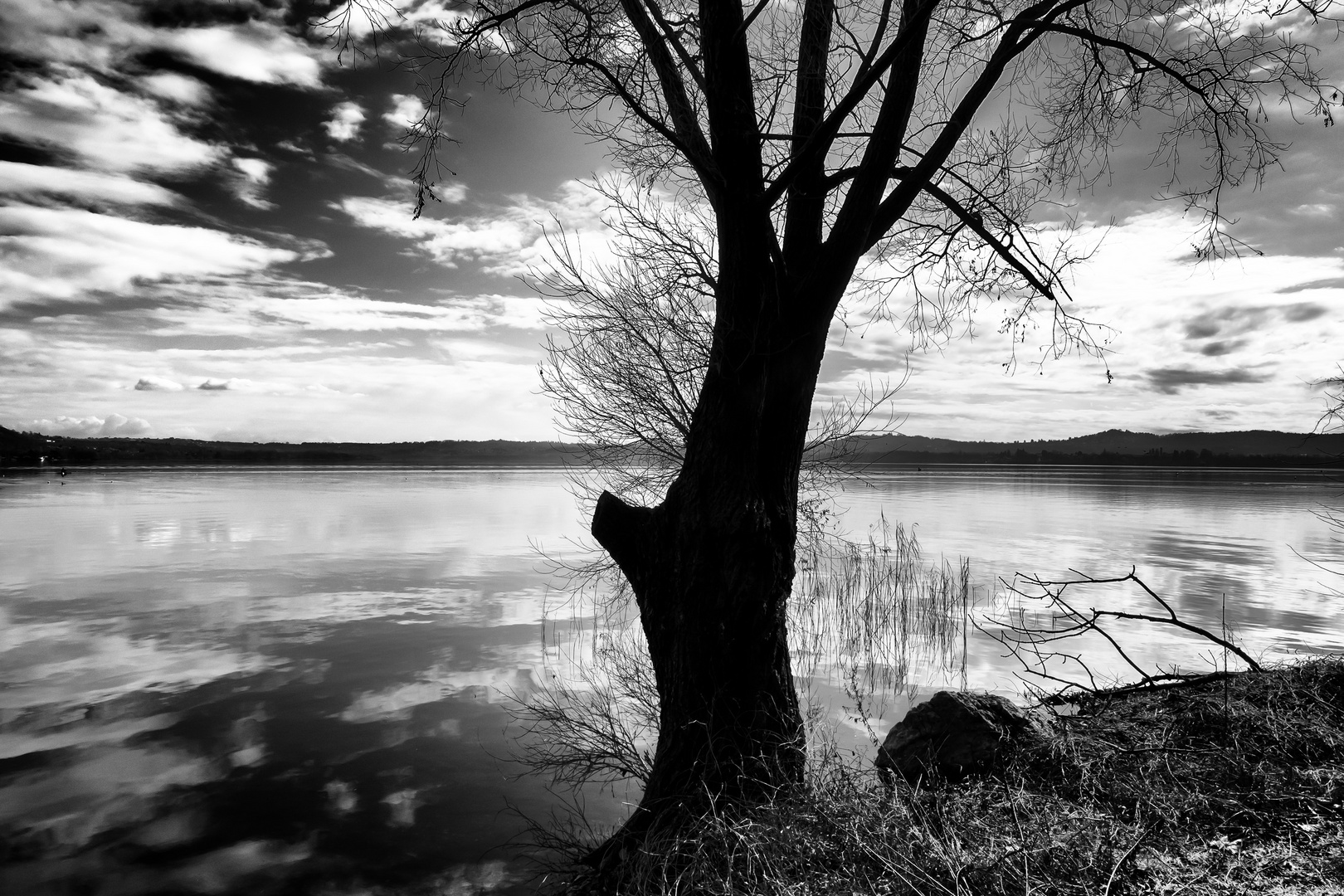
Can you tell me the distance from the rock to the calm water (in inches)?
115

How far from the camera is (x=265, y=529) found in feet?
85.9

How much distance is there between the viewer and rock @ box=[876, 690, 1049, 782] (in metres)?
5.17

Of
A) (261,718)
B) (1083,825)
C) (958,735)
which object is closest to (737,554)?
(958,735)

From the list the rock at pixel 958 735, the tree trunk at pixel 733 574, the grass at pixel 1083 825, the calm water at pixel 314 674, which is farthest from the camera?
the calm water at pixel 314 674

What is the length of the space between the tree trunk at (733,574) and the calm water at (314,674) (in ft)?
7.61

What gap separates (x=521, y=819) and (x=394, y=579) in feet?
38.8

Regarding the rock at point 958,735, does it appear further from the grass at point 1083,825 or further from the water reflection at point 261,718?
the water reflection at point 261,718

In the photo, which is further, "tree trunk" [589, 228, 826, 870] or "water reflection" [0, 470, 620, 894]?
"water reflection" [0, 470, 620, 894]

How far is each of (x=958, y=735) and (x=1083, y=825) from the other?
1.67 meters

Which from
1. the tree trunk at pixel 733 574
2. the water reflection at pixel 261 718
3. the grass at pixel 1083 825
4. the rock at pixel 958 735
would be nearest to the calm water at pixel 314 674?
the water reflection at pixel 261 718

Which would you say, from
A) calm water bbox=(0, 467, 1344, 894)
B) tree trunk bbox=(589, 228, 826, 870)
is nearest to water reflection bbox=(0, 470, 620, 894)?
calm water bbox=(0, 467, 1344, 894)

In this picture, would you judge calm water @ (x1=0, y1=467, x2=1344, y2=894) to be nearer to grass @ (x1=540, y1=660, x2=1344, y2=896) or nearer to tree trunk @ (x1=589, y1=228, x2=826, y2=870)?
tree trunk @ (x1=589, y1=228, x2=826, y2=870)

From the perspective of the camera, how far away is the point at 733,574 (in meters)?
4.97

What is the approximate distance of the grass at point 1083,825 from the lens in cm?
325
